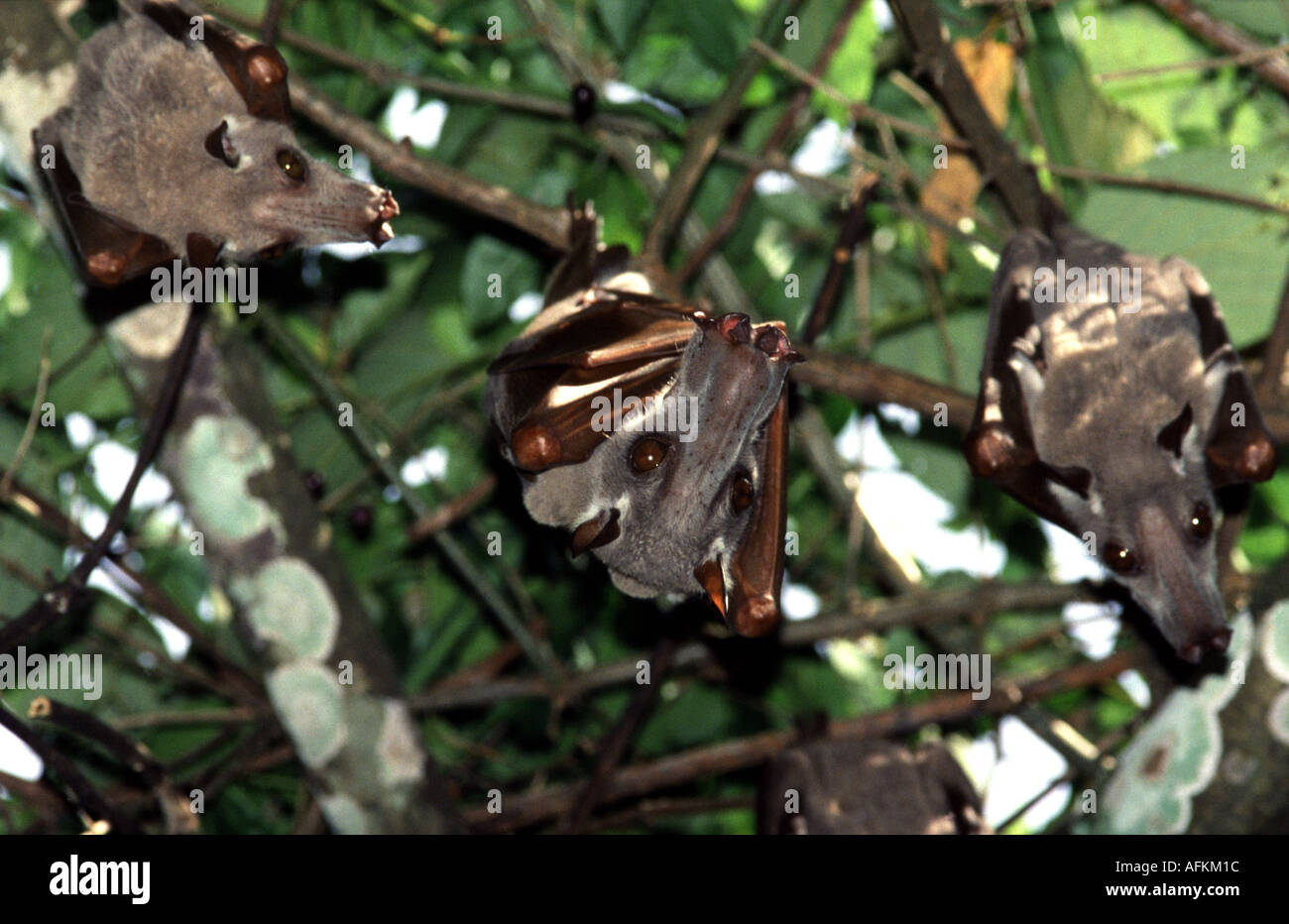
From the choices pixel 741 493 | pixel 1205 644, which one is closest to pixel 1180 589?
pixel 1205 644

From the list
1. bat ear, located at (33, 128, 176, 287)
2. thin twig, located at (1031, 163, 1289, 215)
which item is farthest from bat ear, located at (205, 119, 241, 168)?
thin twig, located at (1031, 163, 1289, 215)

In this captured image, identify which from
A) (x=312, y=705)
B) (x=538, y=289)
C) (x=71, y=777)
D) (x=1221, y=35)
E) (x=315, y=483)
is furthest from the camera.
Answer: (x=538, y=289)

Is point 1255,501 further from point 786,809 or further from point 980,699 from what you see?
point 786,809

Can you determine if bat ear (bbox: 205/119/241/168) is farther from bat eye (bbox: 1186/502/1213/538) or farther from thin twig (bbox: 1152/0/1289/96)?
thin twig (bbox: 1152/0/1289/96)

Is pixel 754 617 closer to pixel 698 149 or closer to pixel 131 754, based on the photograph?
pixel 698 149

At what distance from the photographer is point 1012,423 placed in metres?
5.02

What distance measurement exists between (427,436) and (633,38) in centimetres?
253

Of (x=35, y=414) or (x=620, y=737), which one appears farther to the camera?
(x=620, y=737)

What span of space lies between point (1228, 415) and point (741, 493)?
191cm

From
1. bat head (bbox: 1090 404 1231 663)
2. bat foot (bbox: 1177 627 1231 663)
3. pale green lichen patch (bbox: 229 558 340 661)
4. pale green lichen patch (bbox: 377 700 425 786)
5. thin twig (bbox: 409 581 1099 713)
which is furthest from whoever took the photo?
thin twig (bbox: 409 581 1099 713)

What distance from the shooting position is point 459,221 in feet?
22.6

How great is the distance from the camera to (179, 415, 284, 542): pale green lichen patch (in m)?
5.72

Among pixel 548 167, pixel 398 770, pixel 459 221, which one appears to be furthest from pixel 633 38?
pixel 398 770

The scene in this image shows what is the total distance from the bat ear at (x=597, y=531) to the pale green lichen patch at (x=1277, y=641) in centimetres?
268
